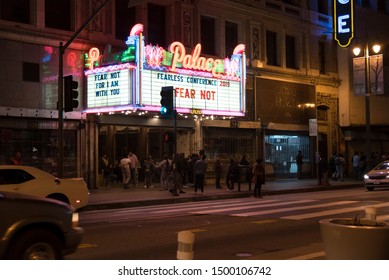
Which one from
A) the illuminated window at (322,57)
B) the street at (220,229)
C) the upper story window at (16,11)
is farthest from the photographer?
the illuminated window at (322,57)

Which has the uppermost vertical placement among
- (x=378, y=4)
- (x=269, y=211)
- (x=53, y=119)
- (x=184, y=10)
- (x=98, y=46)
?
(x=378, y=4)

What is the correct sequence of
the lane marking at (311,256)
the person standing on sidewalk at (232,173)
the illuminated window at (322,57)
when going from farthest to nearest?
the illuminated window at (322,57) < the person standing on sidewalk at (232,173) < the lane marking at (311,256)

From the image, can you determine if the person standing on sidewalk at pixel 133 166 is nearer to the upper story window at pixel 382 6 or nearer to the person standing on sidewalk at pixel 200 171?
the person standing on sidewalk at pixel 200 171

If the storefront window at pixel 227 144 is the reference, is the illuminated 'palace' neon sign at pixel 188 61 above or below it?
above

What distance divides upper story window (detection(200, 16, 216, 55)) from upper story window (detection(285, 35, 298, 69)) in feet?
21.3

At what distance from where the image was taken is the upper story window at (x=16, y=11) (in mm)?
22000

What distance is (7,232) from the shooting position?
6.57 m

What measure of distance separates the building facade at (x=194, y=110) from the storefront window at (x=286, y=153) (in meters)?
0.08

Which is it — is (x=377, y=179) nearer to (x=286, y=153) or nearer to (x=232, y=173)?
(x=232, y=173)

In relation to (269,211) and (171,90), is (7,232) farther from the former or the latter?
(171,90)

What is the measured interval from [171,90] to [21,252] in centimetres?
1449

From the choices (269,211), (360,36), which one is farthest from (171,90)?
(360,36)

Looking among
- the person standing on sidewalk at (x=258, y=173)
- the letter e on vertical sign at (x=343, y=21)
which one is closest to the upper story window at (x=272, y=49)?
the letter e on vertical sign at (x=343, y=21)

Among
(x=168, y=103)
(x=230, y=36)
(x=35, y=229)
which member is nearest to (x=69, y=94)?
(x=168, y=103)
